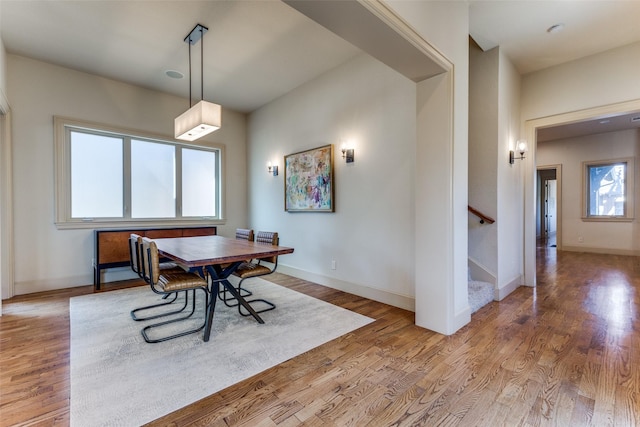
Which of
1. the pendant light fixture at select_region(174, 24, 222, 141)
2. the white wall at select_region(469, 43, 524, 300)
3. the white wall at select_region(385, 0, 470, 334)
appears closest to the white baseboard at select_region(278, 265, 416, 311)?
the white wall at select_region(385, 0, 470, 334)

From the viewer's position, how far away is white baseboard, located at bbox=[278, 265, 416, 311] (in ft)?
10.3

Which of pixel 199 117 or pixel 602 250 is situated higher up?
pixel 199 117

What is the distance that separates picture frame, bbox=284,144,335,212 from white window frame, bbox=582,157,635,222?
695 cm

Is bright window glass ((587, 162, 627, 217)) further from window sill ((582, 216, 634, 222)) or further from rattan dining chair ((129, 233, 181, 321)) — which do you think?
rattan dining chair ((129, 233, 181, 321))

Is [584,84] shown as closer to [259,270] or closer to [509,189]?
[509,189]

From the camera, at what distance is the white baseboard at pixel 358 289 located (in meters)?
3.14

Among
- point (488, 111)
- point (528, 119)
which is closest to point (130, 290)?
point (488, 111)

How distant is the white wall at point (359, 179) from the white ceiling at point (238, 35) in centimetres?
47

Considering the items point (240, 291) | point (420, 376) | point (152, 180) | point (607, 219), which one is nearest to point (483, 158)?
point (420, 376)

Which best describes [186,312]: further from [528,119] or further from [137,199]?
[528,119]

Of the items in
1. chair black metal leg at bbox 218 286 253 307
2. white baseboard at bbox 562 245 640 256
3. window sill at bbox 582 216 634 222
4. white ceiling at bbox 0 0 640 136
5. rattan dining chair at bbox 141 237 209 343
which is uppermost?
white ceiling at bbox 0 0 640 136

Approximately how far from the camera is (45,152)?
12.7 ft

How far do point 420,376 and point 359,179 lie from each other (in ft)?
7.71

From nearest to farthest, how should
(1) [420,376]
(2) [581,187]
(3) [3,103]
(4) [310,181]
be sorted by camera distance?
(1) [420,376] < (3) [3,103] < (4) [310,181] < (2) [581,187]
